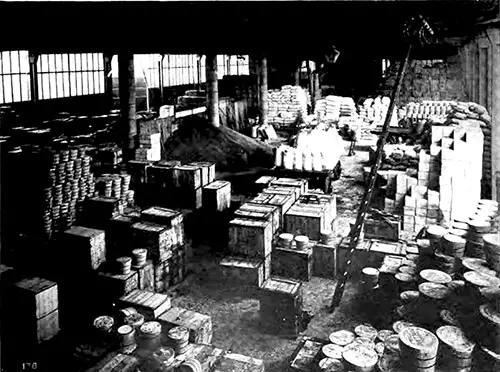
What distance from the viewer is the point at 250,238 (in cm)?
728

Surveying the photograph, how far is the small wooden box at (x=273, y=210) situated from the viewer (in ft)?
26.0

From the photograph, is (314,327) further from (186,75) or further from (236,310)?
(186,75)

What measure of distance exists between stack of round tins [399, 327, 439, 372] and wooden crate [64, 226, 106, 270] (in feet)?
13.1

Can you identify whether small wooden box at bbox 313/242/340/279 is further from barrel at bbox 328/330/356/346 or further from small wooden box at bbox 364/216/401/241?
barrel at bbox 328/330/356/346

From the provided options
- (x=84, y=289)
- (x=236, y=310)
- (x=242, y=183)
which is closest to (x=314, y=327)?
(x=236, y=310)

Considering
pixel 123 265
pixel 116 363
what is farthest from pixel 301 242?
pixel 116 363

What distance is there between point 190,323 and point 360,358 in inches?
70.8

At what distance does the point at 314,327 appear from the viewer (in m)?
6.25

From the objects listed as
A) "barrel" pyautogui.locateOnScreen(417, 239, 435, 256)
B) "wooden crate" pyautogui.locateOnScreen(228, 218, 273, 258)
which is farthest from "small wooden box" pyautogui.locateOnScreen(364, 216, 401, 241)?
"wooden crate" pyautogui.locateOnScreen(228, 218, 273, 258)

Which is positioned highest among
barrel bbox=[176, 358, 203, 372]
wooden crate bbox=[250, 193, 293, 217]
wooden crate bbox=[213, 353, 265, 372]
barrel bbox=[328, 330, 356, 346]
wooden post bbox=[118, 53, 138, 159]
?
wooden post bbox=[118, 53, 138, 159]

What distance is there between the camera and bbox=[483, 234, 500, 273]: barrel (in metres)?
5.32

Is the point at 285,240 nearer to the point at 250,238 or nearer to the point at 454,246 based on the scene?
the point at 250,238

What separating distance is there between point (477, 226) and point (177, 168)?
5471 mm

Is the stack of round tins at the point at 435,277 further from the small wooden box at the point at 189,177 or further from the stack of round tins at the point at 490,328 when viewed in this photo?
the small wooden box at the point at 189,177
